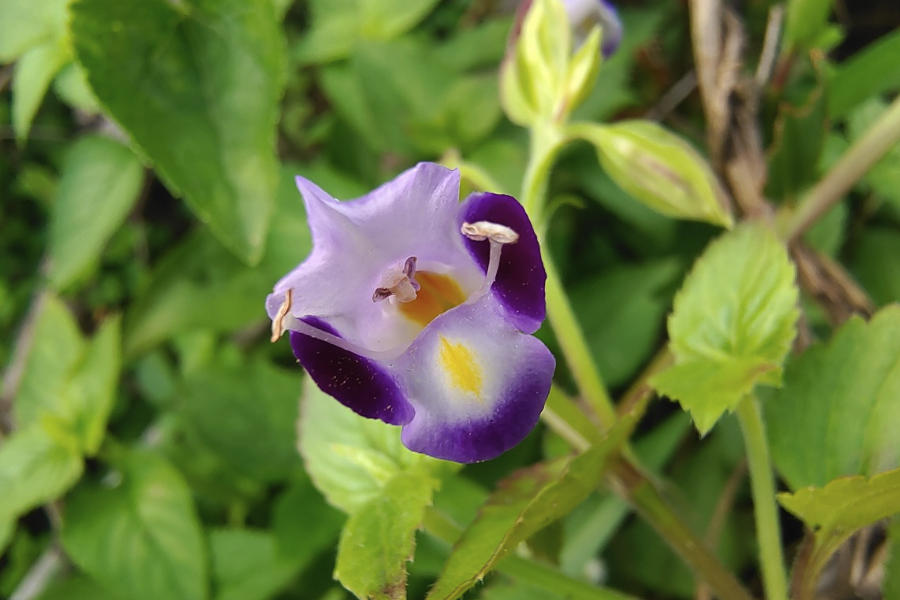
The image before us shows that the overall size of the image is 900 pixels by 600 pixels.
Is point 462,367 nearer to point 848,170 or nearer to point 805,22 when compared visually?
point 848,170

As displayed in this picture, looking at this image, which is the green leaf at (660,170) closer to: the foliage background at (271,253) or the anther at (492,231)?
the foliage background at (271,253)

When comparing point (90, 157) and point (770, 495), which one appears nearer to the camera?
point (770, 495)

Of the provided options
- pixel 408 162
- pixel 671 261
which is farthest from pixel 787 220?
pixel 408 162

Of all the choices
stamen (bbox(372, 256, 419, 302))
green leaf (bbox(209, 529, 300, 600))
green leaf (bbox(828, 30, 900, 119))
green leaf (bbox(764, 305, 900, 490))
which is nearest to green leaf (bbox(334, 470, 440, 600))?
stamen (bbox(372, 256, 419, 302))

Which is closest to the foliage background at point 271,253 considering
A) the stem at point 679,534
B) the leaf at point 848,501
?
the stem at point 679,534

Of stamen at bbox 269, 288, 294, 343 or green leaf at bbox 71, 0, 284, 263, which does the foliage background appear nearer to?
green leaf at bbox 71, 0, 284, 263

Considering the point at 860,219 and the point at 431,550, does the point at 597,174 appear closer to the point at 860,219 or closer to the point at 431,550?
the point at 860,219
